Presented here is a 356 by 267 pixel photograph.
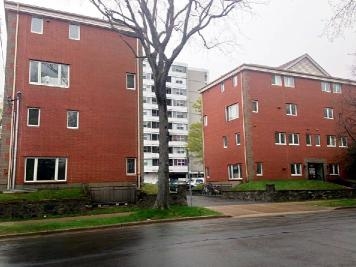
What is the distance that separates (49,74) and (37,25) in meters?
3.37

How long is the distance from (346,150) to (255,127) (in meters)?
11.3

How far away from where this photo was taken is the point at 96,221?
1705 cm

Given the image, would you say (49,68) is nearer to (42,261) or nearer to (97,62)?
(97,62)

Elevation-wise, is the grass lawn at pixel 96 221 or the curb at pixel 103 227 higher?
the grass lawn at pixel 96 221

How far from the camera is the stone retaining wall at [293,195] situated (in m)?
29.5

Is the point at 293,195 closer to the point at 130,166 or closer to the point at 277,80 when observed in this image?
the point at 130,166

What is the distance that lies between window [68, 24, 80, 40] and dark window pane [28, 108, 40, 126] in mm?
5868

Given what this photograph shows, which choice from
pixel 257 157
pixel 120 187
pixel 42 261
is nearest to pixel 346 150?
pixel 257 157

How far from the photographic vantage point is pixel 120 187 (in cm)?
2562

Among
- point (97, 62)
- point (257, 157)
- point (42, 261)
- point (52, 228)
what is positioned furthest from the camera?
point (257, 157)

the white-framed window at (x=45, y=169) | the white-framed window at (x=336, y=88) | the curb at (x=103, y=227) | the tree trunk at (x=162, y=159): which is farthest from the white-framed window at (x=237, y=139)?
the curb at (x=103, y=227)

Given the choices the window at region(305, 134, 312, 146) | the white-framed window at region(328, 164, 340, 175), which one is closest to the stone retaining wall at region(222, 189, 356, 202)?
the window at region(305, 134, 312, 146)

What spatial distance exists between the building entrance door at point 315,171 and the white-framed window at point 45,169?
26788 mm

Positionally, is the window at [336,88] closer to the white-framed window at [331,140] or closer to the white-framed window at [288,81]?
the white-framed window at [331,140]
